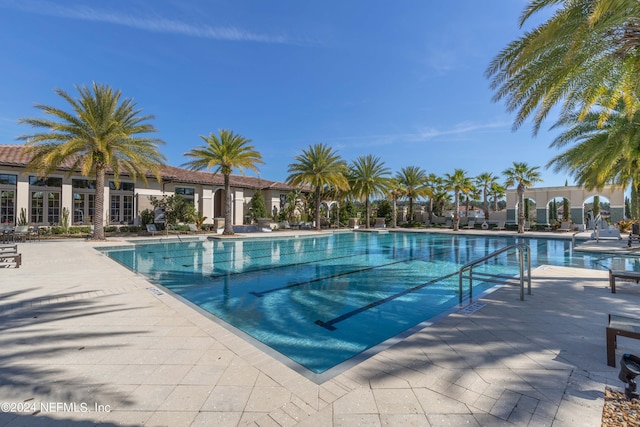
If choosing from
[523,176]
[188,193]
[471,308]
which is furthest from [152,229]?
[523,176]

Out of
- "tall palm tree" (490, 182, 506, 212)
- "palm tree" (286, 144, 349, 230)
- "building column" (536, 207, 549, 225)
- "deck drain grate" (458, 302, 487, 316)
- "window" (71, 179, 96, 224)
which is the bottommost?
"deck drain grate" (458, 302, 487, 316)

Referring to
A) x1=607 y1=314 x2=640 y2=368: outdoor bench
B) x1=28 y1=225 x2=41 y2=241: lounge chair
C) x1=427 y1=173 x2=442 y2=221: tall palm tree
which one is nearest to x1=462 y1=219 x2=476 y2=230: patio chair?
x1=427 y1=173 x2=442 y2=221: tall palm tree

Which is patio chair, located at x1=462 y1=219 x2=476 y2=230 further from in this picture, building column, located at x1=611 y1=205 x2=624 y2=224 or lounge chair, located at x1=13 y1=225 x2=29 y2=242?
lounge chair, located at x1=13 y1=225 x2=29 y2=242

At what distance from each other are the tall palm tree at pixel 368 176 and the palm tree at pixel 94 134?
61.2ft

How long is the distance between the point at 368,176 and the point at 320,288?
23165 millimetres

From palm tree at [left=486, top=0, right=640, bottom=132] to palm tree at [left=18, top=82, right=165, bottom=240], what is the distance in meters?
17.9

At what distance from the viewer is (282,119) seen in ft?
101

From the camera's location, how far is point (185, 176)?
26.5m

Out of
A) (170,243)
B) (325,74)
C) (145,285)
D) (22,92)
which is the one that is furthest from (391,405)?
(22,92)

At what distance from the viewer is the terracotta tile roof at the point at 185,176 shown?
18656mm

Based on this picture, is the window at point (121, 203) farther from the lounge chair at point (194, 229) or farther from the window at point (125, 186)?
the lounge chair at point (194, 229)

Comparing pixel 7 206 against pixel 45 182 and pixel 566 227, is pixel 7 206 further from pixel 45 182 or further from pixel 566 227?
pixel 566 227

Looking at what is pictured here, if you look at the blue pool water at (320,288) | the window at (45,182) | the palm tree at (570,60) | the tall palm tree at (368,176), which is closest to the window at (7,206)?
the window at (45,182)

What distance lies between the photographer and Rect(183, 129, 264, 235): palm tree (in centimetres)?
2048
